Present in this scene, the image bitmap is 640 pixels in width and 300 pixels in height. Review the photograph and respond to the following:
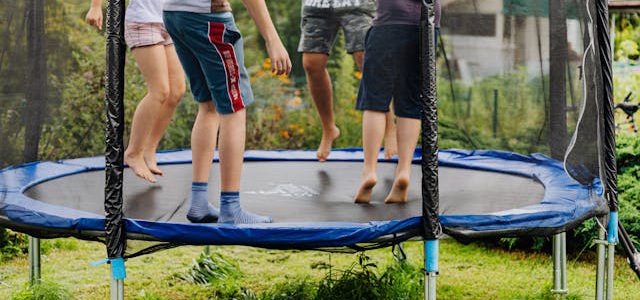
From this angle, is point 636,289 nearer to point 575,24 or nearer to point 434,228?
point 575,24

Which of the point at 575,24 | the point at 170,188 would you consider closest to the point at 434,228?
the point at 575,24

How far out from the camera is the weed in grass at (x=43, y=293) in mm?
2959

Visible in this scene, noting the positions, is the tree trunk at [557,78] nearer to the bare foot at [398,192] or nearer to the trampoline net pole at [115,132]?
the bare foot at [398,192]

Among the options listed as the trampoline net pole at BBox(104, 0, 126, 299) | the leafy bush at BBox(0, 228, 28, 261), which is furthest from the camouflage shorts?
the leafy bush at BBox(0, 228, 28, 261)

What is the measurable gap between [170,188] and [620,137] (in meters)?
2.10

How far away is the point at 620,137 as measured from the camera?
3.99m

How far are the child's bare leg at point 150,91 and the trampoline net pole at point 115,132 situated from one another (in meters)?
0.61

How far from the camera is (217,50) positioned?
2385 millimetres

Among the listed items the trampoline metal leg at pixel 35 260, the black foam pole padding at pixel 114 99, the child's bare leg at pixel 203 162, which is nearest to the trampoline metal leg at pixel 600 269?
the child's bare leg at pixel 203 162

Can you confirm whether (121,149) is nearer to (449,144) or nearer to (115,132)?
(115,132)

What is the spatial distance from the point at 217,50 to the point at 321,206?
29.9 inches

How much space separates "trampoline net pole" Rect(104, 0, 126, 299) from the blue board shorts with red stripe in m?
0.22

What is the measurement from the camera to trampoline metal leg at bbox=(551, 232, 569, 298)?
311 cm

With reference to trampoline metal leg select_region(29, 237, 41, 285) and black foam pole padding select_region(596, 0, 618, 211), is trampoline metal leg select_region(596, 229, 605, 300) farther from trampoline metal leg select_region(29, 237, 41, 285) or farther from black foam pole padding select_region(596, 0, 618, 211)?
trampoline metal leg select_region(29, 237, 41, 285)
